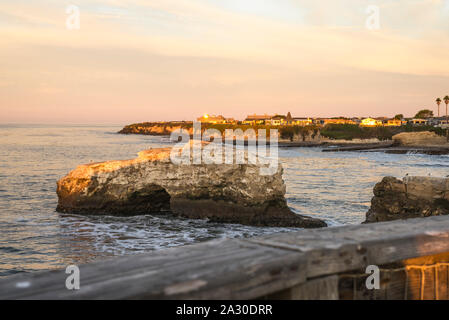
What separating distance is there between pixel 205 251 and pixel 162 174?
1424 centimetres

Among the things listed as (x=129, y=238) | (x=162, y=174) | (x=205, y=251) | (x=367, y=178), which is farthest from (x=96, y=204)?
(x=367, y=178)

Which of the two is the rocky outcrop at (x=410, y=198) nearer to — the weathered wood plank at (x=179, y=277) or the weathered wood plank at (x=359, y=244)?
the weathered wood plank at (x=359, y=244)

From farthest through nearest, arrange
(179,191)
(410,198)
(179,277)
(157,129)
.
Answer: (157,129) → (179,191) → (410,198) → (179,277)

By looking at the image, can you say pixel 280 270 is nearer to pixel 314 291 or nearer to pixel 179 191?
pixel 314 291

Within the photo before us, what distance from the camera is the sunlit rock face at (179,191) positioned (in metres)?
15.4

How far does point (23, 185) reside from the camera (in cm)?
2480

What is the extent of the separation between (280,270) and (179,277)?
48cm

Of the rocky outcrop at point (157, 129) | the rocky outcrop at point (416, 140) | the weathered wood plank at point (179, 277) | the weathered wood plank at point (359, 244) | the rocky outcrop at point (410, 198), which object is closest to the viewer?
the weathered wood plank at point (179, 277)

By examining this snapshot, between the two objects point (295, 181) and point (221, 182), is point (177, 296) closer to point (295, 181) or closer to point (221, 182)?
point (221, 182)

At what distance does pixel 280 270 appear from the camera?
2.03 m

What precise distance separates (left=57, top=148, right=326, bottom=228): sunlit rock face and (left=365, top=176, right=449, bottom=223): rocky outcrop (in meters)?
2.33

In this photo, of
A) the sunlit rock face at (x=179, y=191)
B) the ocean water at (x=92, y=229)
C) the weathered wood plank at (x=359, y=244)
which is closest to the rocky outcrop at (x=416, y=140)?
the ocean water at (x=92, y=229)

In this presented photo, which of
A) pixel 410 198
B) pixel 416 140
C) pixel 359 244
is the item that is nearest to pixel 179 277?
pixel 359 244
